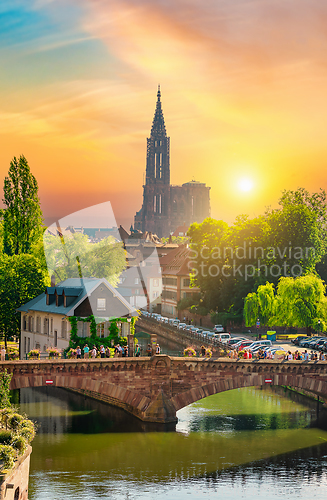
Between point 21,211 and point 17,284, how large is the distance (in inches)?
350

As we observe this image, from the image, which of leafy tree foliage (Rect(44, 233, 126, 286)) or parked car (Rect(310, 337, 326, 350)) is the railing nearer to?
parked car (Rect(310, 337, 326, 350))

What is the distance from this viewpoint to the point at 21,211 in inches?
2830

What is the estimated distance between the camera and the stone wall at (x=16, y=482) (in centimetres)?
2406

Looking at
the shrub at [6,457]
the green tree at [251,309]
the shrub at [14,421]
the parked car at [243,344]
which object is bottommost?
the shrub at [6,457]

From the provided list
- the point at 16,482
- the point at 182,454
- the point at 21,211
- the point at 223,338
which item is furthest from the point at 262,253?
the point at 16,482

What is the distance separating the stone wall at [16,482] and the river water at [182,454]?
6.00 metres

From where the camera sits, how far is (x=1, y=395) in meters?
39.5

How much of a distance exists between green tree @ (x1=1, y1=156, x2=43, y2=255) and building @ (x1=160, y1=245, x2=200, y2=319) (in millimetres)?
36854

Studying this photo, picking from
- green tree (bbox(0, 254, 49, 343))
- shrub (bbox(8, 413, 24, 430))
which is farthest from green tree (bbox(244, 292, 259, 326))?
shrub (bbox(8, 413, 24, 430))

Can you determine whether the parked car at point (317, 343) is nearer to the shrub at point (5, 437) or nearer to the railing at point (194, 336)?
the railing at point (194, 336)

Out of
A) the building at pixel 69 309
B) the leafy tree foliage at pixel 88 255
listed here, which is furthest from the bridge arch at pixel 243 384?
the leafy tree foliage at pixel 88 255

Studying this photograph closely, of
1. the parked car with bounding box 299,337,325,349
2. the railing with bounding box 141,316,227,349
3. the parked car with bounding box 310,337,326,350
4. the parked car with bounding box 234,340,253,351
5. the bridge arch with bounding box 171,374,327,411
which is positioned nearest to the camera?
the bridge arch with bounding box 171,374,327,411

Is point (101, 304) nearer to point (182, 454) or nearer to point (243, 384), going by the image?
point (243, 384)

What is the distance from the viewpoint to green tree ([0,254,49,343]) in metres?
66.6
